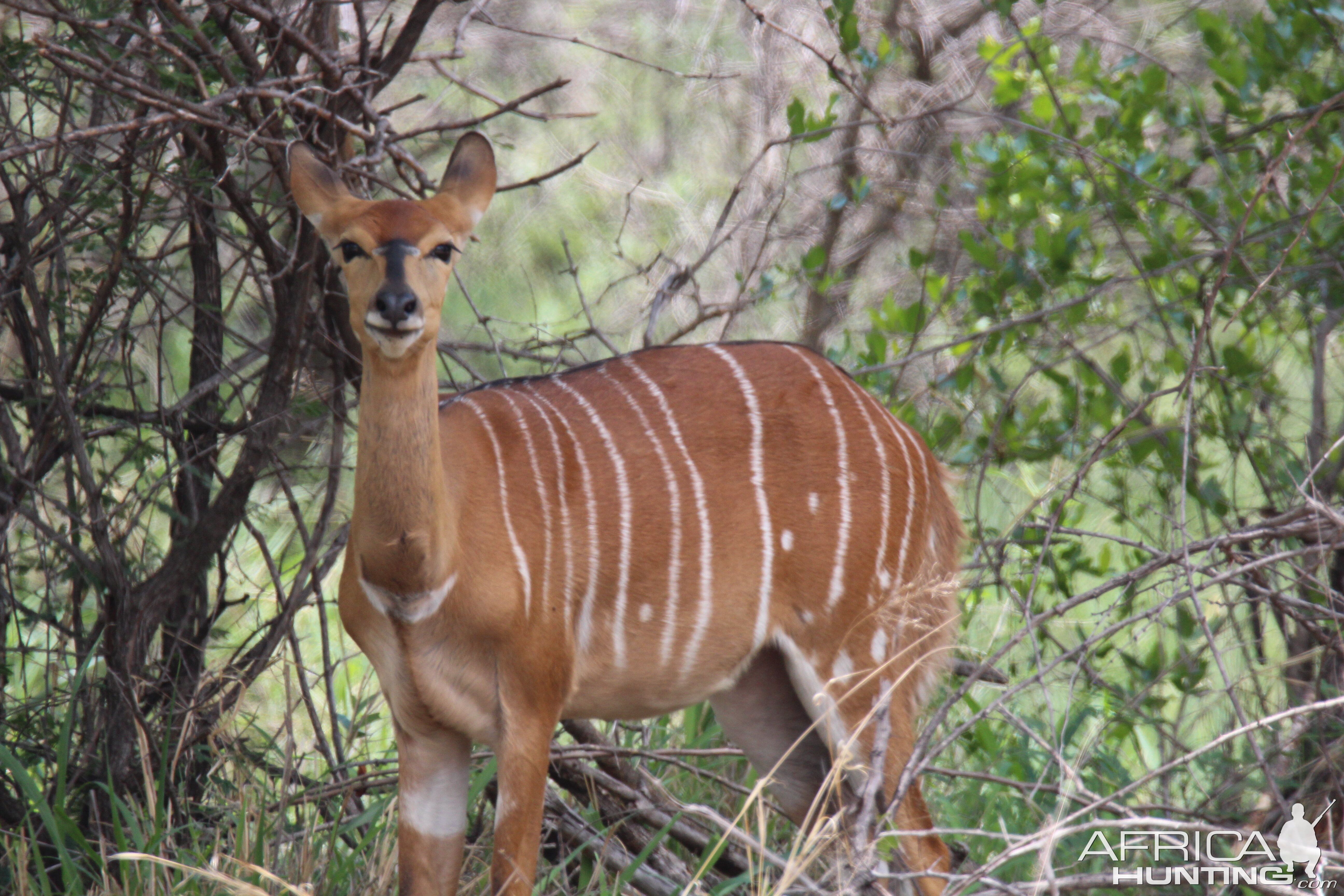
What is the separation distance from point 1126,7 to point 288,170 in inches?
171

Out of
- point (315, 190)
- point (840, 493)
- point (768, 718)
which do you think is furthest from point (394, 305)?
point (768, 718)

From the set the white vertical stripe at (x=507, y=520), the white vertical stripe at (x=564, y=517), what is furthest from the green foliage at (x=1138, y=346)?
the white vertical stripe at (x=507, y=520)

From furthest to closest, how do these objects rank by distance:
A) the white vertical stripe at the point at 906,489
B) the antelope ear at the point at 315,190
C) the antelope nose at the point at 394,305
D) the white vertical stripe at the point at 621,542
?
the white vertical stripe at the point at 906,489 < the white vertical stripe at the point at 621,542 < the antelope ear at the point at 315,190 < the antelope nose at the point at 394,305

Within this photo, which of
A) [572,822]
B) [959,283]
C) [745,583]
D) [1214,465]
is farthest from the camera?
[959,283]

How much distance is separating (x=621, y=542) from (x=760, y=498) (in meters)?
0.38

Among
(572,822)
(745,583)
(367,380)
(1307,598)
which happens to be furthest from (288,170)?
(1307,598)

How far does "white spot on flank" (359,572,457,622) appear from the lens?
2717mm

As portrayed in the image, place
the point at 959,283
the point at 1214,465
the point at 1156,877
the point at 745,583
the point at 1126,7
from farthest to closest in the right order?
the point at 1126,7 → the point at 959,283 → the point at 1214,465 → the point at 745,583 → the point at 1156,877

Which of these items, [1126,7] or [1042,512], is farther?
[1126,7]

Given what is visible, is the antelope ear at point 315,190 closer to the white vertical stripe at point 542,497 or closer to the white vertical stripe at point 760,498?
the white vertical stripe at point 542,497

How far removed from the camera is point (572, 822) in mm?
3553

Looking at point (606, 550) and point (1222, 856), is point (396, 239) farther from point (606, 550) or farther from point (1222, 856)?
point (1222, 856)

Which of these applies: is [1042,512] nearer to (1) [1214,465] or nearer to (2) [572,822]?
(1) [1214,465]

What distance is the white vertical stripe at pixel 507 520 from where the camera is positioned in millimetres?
2889
